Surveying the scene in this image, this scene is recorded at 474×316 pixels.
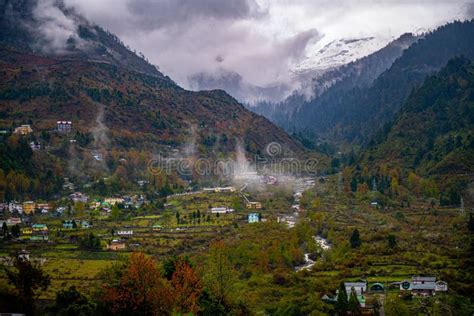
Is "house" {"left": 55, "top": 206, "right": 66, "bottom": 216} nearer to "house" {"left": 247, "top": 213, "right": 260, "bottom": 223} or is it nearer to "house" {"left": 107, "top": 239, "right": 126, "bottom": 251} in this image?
"house" {"left": 107, "top": 239, "right": 126, "bottom": 251}

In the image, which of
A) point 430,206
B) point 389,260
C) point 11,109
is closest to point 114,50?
point 11,109

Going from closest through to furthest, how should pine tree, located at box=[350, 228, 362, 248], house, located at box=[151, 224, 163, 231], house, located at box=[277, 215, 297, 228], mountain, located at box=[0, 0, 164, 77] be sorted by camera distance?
→ pine tree, located at box=[350, 228, 362, 248] → house, located at box=[151, 224, 163, 231] → house, located at box=[277, 215, 297, 228] → mountain, located at box=[0, 0, 164, 77]

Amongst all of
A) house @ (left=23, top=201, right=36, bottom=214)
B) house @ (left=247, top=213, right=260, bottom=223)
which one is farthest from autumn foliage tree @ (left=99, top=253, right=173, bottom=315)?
house @ (left=23, top=201, right=36, bottom=214)

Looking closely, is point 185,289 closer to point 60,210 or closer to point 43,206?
point 60,210

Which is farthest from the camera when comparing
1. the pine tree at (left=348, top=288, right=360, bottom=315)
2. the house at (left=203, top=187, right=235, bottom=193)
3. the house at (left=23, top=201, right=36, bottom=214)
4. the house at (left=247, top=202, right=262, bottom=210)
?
the house at (left=203, top=187, right=235, bottom=193)

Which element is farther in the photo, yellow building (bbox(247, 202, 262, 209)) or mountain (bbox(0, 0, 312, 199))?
mountain (bbox(0, 0, 312, 199))

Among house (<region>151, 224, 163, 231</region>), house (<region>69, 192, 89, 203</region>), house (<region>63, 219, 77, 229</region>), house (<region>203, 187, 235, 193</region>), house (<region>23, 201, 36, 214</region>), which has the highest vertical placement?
house (<region>203, 187, 235, 193</region>)
